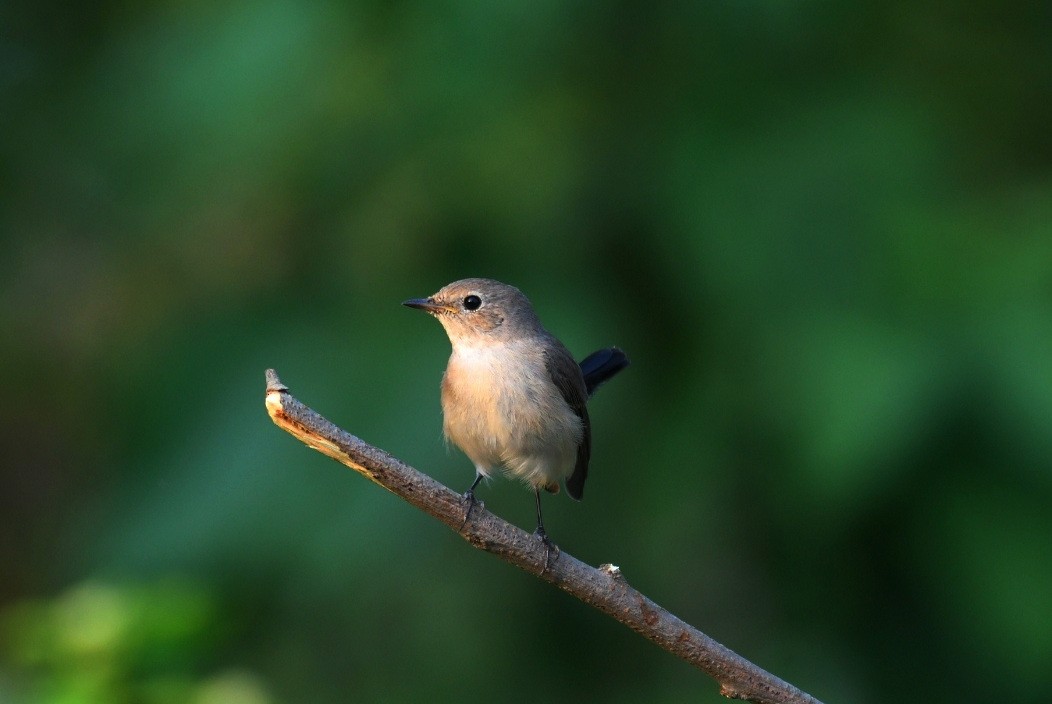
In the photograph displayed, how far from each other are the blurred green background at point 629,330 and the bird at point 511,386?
177mm

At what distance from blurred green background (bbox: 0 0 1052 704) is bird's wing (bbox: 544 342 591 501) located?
0.45 feet

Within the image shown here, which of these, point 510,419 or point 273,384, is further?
point 510,419

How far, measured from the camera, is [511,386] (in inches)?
164

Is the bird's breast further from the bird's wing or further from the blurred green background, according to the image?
the blurred green background

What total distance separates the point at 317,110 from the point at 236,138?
15.8 inches

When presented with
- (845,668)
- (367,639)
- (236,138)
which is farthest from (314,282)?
(845,668)

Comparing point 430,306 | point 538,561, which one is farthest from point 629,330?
point 538,561

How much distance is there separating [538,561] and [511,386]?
1.45 meters

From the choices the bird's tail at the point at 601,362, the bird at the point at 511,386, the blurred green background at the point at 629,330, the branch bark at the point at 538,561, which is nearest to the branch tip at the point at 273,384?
the branch bark at the point at 538,561

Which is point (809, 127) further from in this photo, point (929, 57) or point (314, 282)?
point (314, 282)

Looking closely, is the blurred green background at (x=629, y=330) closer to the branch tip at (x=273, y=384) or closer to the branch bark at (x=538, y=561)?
the branch bark at (x=538, y=561)

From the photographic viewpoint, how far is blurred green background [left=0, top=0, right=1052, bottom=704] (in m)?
4.38

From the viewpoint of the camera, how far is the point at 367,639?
16.9 ft

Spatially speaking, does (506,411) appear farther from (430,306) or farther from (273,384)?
(273,384)
